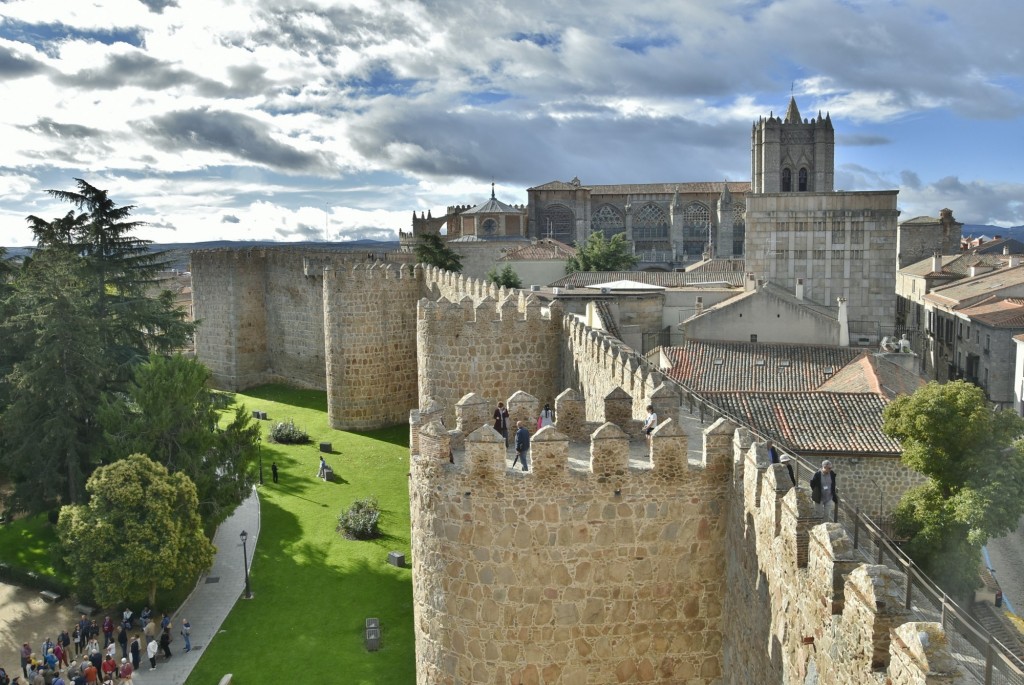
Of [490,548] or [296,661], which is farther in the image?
[296,661]

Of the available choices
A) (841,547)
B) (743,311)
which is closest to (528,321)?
(841,547)

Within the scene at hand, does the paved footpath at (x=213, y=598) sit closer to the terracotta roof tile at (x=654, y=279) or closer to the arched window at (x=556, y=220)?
the terracotta roof tile at (x=654, y=279)

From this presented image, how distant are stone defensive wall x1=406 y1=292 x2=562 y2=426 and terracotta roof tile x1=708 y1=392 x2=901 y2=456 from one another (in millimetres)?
4234

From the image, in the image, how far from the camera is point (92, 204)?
24656mm

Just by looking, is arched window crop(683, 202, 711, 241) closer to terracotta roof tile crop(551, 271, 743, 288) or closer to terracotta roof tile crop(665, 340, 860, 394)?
terracotta roof tile crop(551, 271, 743, 288)

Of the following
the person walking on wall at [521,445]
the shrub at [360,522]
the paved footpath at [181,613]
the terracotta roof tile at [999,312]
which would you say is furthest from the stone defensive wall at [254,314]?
the terracotta roof tile at [999,312]

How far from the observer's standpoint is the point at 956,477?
1552 centimetres

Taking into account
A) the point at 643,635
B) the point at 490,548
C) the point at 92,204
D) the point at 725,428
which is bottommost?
the point at 643,635

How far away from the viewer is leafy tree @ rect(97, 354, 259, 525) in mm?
18391

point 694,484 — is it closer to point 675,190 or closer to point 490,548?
point 490,548

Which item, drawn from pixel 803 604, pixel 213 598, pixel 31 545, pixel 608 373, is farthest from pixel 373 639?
pixel 31 545

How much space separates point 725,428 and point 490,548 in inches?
90.6

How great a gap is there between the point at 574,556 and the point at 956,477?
35.1ft

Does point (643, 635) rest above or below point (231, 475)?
above
